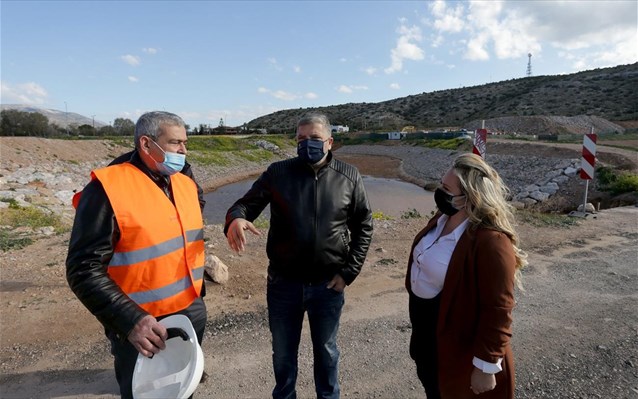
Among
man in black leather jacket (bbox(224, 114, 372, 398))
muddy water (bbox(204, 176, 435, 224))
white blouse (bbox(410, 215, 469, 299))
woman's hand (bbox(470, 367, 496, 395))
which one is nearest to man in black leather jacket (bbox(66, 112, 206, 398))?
man in black leather jacket (bbox(224, 114, 372, 398))

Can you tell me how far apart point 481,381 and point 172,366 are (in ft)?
5.70

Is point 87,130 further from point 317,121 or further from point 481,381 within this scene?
point 481,381

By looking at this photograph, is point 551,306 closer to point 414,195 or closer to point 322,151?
point 322,151

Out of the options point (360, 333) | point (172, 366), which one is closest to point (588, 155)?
point (360, 333)

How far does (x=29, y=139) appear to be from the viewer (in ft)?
83.0

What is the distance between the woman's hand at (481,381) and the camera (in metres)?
2.15

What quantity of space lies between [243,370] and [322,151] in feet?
7.44

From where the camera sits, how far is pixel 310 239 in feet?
8.93

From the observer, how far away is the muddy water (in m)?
17.3

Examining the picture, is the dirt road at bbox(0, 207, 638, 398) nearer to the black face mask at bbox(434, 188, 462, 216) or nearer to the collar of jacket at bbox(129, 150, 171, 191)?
the black face mask at bbox(434, 188, 462, 216)

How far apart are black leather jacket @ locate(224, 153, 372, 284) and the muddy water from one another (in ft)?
39.6

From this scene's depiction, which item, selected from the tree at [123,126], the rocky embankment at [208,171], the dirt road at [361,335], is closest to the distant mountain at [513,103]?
the rocky embankment at [208,171]

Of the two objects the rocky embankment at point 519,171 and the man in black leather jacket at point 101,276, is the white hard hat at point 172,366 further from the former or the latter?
the rocky embankment at point 519,171

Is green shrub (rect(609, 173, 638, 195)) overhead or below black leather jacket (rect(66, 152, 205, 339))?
below
